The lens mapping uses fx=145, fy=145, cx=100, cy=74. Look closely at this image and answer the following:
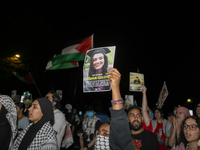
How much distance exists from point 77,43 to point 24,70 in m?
11.1

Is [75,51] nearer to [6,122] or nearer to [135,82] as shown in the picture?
[135,82]

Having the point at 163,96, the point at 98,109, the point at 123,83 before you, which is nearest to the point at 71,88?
the point at 98,109

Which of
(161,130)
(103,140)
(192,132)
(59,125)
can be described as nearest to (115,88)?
(103,140)

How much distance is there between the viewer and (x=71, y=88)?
1608 centimetres

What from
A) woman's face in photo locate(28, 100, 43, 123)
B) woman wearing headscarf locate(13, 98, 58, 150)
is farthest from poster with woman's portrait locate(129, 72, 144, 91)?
woman's face in photo locate(28, 100, 43, 123)

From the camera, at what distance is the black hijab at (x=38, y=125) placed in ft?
7.95

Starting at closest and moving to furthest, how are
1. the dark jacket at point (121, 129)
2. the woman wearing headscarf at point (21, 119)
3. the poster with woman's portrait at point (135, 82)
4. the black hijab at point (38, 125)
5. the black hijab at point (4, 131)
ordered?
the dark jacket at point (121, 129) < the black hijab at point (38, 125) < the black hijab at point (4, 131) < the woman wearing headscarf at point (21, 119) < the poster with woman's portrait at point (135, 82)

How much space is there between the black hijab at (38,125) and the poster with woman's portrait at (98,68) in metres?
0.82

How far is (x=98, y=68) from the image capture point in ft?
9.29

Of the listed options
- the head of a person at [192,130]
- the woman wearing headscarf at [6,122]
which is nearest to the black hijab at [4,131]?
the woman wearing headscarf at [6,122]

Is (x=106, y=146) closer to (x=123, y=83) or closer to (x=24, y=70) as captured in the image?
(x=24, y=70)

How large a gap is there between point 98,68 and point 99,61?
0.14m

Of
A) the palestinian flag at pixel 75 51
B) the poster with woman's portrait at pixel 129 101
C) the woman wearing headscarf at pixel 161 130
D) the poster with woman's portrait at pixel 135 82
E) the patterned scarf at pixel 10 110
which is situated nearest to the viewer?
the patterned scarf at pixel 10 110

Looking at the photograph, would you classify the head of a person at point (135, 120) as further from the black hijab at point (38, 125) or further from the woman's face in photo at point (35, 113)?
the woman's face in photo at point (35, 113)
